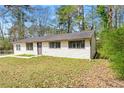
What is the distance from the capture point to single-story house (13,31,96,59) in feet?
48.9

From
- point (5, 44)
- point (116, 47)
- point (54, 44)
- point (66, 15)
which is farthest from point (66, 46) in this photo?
point (5, 44)

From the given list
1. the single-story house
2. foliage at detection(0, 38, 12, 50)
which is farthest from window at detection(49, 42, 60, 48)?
foliage at detection(0, 38, 12, 50)

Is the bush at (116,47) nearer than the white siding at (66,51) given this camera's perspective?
Yes

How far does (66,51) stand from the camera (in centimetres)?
1620

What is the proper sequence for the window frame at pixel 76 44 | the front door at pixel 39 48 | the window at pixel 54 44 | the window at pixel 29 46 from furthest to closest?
1. the window at pixel 29 46
2. the front door at pixel 39 48
3. the window at pixel 54 44
4. the window frame at pixel 76 44

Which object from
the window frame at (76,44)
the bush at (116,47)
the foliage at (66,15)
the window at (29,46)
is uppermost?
the foliage at (66,15)

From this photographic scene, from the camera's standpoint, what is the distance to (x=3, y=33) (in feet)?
78.0

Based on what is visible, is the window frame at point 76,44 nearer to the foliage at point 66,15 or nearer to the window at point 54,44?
the window at point 54,44

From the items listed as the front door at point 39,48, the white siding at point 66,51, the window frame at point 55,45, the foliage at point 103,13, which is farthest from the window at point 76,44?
the foliage at point 103,13

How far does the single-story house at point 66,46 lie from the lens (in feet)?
48.9

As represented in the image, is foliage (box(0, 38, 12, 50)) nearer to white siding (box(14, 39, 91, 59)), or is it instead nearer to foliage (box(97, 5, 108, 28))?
white siding (box(14, 39, 91, 59))

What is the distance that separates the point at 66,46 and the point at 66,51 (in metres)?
0.43

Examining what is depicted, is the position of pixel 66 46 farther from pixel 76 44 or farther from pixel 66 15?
pixel 66 15
